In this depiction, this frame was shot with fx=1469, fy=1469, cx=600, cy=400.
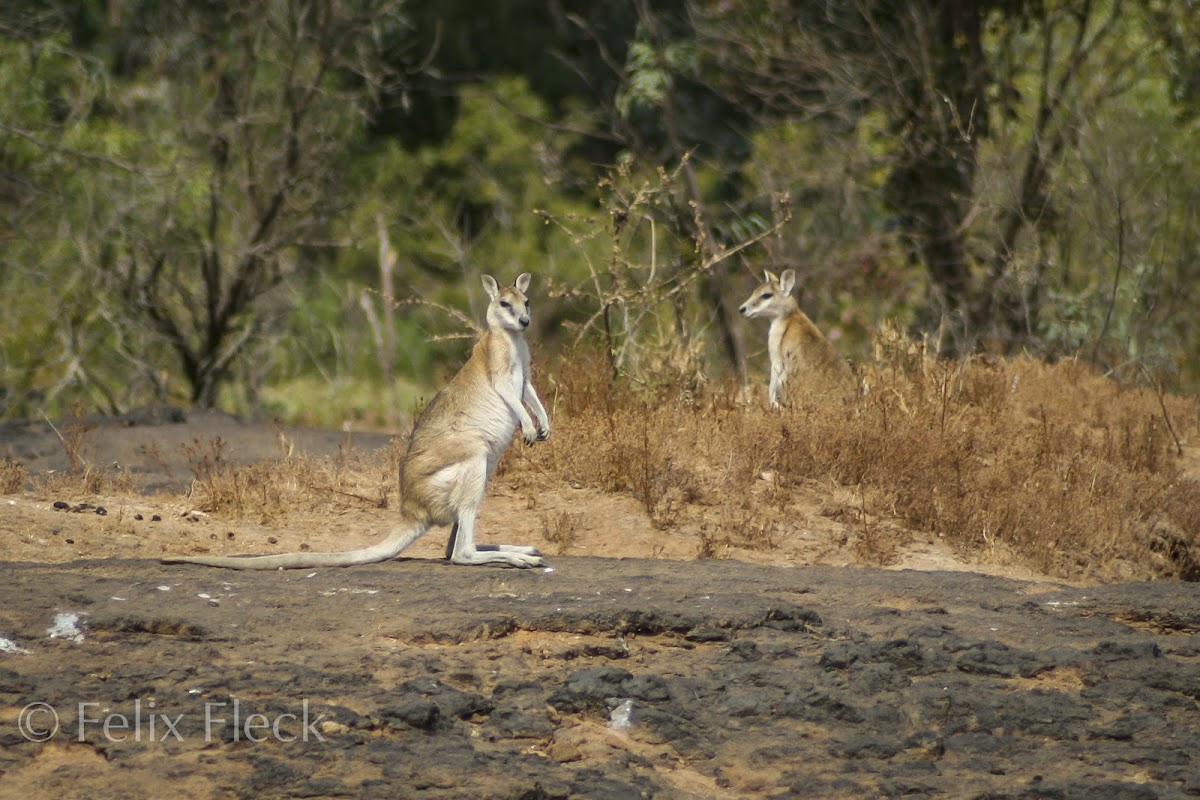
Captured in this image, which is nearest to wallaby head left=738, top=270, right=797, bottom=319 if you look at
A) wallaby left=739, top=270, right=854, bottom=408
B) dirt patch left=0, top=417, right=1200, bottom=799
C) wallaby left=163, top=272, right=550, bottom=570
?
wallaby left=739, top=270, right=854, bottom=408

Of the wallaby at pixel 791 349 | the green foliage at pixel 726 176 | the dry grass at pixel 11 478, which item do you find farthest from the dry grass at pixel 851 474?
the green foliage at pixel 726 176

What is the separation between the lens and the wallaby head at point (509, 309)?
9102mm

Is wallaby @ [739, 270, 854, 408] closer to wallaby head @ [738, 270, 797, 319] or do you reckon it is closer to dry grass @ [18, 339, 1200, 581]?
wallaby head @ [738, 270, 797, 319]

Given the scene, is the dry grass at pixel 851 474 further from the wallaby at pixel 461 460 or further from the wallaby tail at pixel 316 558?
the wallaby tail at pixel 316 558

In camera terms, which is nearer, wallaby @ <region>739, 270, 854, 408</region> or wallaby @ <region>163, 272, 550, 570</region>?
wallaby @ <region>163, 272, 550, 570</region>

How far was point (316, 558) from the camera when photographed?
799 cm

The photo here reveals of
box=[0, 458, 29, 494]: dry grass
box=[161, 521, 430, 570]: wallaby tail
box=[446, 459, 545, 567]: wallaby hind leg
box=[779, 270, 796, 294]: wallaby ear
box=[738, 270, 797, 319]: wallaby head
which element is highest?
box=[779, 270, 796, 294]: wallaby ear

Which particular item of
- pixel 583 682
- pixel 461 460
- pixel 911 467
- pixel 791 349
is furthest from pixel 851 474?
→ pixel 583 682

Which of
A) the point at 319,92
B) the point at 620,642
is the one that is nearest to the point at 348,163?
the point at 319,92

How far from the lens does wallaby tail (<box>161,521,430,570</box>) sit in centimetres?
788

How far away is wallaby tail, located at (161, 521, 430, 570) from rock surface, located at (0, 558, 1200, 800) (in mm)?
99

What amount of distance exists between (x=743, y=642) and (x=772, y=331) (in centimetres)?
683

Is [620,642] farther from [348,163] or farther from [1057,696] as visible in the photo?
[348,163]

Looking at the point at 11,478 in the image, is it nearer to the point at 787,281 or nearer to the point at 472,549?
the point at 472,549
